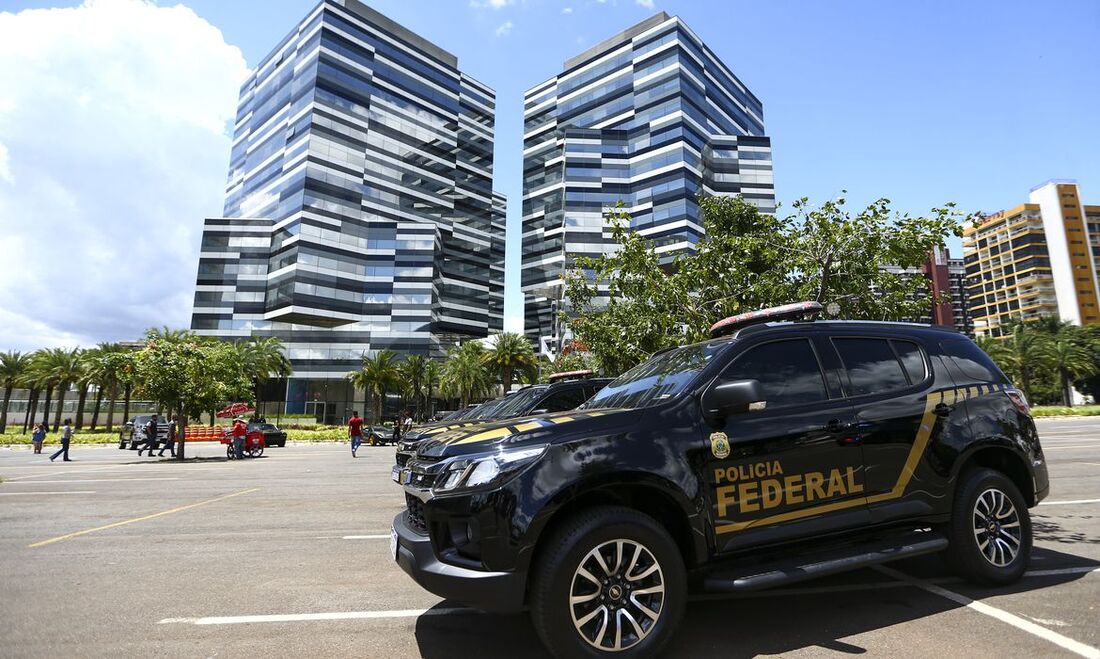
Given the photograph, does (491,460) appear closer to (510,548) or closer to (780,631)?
(510,548)

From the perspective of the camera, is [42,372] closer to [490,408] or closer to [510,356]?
[510,356]

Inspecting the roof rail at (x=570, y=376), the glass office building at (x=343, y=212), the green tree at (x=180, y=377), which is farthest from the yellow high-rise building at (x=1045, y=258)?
the green tree at (x=180, y=377)

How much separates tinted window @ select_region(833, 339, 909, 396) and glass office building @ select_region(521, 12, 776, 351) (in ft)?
212

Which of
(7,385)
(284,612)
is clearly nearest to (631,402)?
(284,612)

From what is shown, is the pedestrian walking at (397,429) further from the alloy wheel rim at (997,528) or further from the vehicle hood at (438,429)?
the alloy wheel rim at (997,528)

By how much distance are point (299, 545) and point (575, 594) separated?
15.3ft

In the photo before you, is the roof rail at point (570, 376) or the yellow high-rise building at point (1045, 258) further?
the yellow high-rise building at point (1045, 258)

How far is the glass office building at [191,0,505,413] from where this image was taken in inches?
2820

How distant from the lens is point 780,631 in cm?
344

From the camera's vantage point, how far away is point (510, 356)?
51312mm

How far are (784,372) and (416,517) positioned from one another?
8.79ft

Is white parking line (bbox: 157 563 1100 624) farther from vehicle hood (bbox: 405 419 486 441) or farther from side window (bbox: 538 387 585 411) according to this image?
side window (bbox: 538 387 585 411)

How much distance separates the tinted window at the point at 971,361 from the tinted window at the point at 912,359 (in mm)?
344

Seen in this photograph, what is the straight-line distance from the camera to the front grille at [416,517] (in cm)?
329
